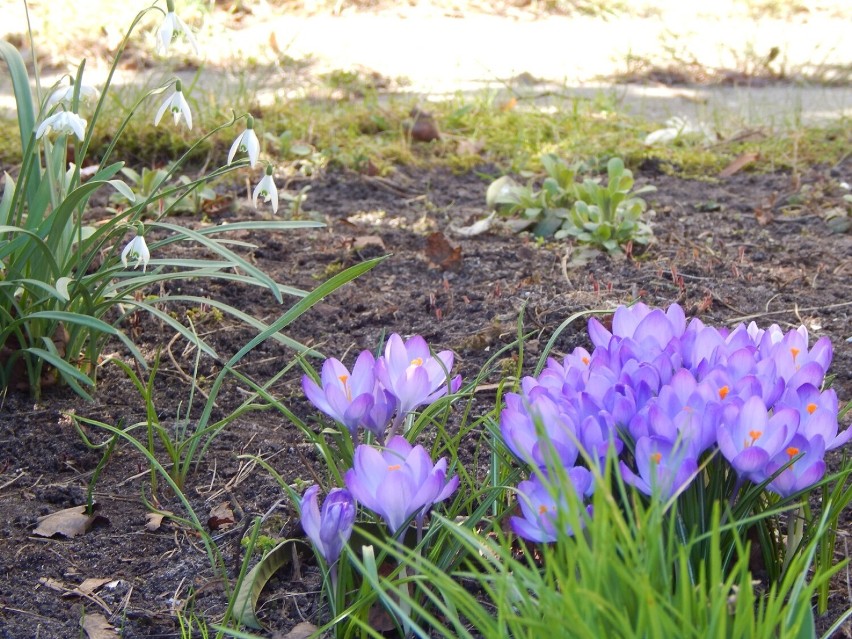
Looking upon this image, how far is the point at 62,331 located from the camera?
2342 millimetres

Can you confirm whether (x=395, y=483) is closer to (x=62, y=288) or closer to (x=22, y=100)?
(x=62, y=288)

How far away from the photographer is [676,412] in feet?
4.58

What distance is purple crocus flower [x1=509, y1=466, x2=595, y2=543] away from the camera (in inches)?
50.2

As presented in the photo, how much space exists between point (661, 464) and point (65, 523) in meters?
1.17

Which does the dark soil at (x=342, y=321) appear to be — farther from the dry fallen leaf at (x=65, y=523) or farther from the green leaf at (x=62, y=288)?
the green leaf at (x=62, y=288)

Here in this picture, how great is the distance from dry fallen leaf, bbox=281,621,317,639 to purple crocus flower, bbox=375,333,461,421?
1.16 ft

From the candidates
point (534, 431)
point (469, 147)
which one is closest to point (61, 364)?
point (534, 431)

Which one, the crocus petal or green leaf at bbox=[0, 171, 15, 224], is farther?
green leaf at bbox=[0, 171, 15, 224]

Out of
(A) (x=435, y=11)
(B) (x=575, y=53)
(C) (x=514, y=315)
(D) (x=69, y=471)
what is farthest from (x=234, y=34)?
Answer: (D) (x=69, y=471)

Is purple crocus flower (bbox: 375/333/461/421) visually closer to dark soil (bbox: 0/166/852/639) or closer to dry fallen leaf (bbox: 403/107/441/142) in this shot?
dark soil (bbox: 0/166/852/639)

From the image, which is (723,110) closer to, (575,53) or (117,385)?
(575,53)

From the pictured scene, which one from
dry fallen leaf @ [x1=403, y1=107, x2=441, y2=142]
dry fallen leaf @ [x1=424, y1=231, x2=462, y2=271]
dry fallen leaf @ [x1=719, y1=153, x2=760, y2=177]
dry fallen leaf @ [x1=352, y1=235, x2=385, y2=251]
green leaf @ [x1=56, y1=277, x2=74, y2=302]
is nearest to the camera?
green leaf @ [x1=56, y1=277, x2=74, y2=302]

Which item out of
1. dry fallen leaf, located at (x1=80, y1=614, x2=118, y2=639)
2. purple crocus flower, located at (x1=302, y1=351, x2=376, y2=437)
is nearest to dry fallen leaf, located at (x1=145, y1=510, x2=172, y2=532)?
dry fallen leaf, located at (x1=80, y1=614, x2=118, y2=639)

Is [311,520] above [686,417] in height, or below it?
below
